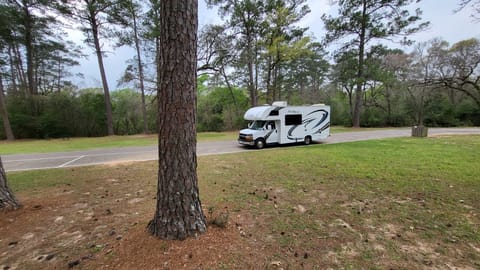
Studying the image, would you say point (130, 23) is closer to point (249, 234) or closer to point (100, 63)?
point (100, 63)

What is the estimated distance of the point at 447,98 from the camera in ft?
86.0

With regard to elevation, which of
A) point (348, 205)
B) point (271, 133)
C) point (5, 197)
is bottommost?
point (348, 205)

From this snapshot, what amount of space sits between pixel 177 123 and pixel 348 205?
321 cm

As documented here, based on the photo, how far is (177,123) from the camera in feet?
7.04

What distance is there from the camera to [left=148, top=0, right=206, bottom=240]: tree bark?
208cm

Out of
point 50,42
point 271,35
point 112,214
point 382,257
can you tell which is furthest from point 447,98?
point 50,42

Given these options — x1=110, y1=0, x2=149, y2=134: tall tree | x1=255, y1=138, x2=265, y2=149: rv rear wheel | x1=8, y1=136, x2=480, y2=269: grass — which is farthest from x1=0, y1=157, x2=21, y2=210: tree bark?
x1=110, y1=0, x2=149, y2=134: tall tree

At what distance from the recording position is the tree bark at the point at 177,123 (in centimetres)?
208

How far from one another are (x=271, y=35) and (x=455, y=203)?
20.6 m

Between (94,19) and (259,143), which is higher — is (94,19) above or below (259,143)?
above

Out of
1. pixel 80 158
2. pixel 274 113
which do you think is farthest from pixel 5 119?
pixel 274 113

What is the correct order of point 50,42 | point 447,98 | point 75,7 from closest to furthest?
point 75,7, point 50,42, point 447,98

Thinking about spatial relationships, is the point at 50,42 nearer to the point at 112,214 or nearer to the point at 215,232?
the point at 112,214

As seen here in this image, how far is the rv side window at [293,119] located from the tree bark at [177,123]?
9.55 meters
